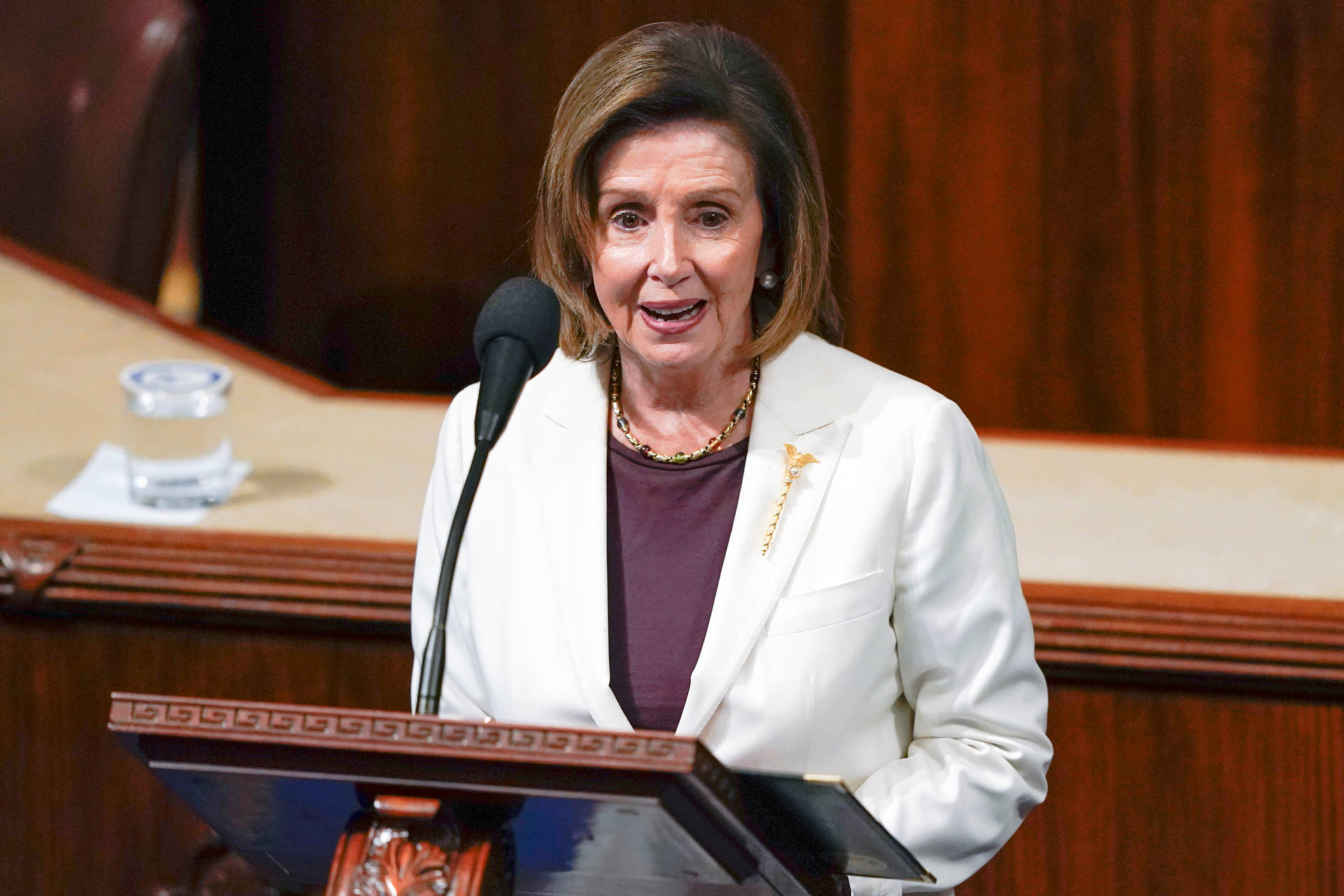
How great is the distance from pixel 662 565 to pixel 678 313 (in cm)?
22

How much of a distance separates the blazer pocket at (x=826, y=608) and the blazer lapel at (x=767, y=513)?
13mm

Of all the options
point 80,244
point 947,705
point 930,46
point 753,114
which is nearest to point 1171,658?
point 947,705

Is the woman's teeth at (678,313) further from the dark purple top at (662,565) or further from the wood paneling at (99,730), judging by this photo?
the wood paneling at (99,730)

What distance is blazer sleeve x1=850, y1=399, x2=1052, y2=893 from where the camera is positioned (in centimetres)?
140

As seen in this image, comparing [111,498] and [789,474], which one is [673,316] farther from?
[111,498]

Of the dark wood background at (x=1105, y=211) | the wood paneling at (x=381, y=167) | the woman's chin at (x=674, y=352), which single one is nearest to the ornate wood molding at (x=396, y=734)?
the woman's chin at (x=674, y=352)

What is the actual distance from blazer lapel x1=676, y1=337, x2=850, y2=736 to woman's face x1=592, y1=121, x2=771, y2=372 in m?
0.10

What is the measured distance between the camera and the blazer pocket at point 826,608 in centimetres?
143

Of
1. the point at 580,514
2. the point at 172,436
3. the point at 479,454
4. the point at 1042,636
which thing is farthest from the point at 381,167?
the point at 479,454

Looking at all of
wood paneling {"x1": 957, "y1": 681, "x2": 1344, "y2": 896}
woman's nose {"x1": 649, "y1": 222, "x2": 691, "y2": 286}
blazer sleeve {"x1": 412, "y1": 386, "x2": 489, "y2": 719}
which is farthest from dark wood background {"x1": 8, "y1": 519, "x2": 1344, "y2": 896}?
woman's nose {"x1": 649, "y1": 222, "x2": 691, "y2": 286}

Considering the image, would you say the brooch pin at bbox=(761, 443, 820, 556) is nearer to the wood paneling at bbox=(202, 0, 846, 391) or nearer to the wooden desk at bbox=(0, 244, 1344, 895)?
the wooden desk at bbox=(0, 244, 1344, 895)

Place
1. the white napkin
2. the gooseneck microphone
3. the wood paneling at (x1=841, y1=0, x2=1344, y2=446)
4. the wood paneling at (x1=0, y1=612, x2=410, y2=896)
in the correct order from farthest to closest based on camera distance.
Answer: the wood paneling at (x1=841, y1=0, x2=1344, y2=446) → the white napkin → the wood paneling at (x1=0, y1=612, x2=410, y2=896) → the gooseneck microphone

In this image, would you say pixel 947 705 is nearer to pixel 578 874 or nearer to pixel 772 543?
pixel 772 543

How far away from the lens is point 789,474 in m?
1.49
